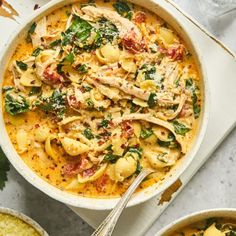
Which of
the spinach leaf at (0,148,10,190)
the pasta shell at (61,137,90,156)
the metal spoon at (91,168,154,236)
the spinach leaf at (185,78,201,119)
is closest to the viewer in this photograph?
the metal spoon at (91,168,154,236)

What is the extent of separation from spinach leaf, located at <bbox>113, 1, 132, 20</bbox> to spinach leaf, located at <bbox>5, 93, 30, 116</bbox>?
2.11ft

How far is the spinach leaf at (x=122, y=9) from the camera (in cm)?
327

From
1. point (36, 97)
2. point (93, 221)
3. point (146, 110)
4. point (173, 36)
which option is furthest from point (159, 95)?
point (93, 221)

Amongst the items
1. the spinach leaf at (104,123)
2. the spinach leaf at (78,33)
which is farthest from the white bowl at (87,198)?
the spinach leaf at (104,123)

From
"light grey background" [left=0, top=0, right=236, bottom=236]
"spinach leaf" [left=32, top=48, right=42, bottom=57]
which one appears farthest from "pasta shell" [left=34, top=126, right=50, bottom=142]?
"light grey background" [left=0, top=0, right=236, bottom=236]

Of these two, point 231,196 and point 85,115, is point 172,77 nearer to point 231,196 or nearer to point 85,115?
point 85,115

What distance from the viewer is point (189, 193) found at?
365 centimetres

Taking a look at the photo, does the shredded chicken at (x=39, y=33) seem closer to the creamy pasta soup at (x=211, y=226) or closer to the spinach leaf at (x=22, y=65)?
the spinach leaf at (x=22, y=65)

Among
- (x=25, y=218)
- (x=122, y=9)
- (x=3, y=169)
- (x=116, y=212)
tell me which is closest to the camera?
(x=116, y=212)

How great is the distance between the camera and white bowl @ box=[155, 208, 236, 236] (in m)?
3.13

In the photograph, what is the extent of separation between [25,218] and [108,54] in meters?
1.01

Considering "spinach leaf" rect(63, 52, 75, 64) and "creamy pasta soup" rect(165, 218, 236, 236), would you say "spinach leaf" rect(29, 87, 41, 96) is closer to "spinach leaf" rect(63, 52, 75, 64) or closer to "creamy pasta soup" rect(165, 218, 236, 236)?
"spinach leaf" rect(63, 52, 75, 64)

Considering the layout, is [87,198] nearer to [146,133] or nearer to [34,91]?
[146,133]

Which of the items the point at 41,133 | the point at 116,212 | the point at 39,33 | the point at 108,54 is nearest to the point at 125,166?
the point at 116,212
